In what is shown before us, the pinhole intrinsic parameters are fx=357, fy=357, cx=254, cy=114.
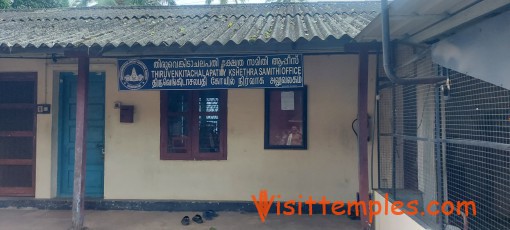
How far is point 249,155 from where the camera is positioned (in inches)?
Result: 234

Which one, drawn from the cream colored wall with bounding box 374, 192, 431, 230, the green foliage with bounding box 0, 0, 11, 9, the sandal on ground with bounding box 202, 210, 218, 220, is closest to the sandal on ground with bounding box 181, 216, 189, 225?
the sandal on ground with bounding box 202, 210, 218, 220

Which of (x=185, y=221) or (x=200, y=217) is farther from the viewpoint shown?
(x=200, y=217)

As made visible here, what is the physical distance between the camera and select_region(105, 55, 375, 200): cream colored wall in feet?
19.1

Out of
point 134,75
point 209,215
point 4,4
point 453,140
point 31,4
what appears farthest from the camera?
point 31,4

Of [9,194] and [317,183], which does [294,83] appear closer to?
[317,183]

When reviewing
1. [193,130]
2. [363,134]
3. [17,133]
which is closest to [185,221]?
[193,130]

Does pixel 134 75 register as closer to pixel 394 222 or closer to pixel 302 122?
pixel 302 122

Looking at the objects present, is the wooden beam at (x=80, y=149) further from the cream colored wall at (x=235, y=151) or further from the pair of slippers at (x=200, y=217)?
the pair of slippers at (x=200, y=217)

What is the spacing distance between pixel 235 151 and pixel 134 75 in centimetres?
203

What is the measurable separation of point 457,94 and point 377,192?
1.76 metres

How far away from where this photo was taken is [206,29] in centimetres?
519

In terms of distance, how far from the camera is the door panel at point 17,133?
6.18 meters

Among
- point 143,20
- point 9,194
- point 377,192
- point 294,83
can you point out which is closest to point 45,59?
point 143,20

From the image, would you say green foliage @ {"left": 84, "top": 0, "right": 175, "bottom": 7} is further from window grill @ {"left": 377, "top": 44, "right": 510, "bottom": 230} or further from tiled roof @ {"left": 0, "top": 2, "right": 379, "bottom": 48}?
window grill @ {"left": 377, "top": 44, "right": 510, "bottom": 230}
